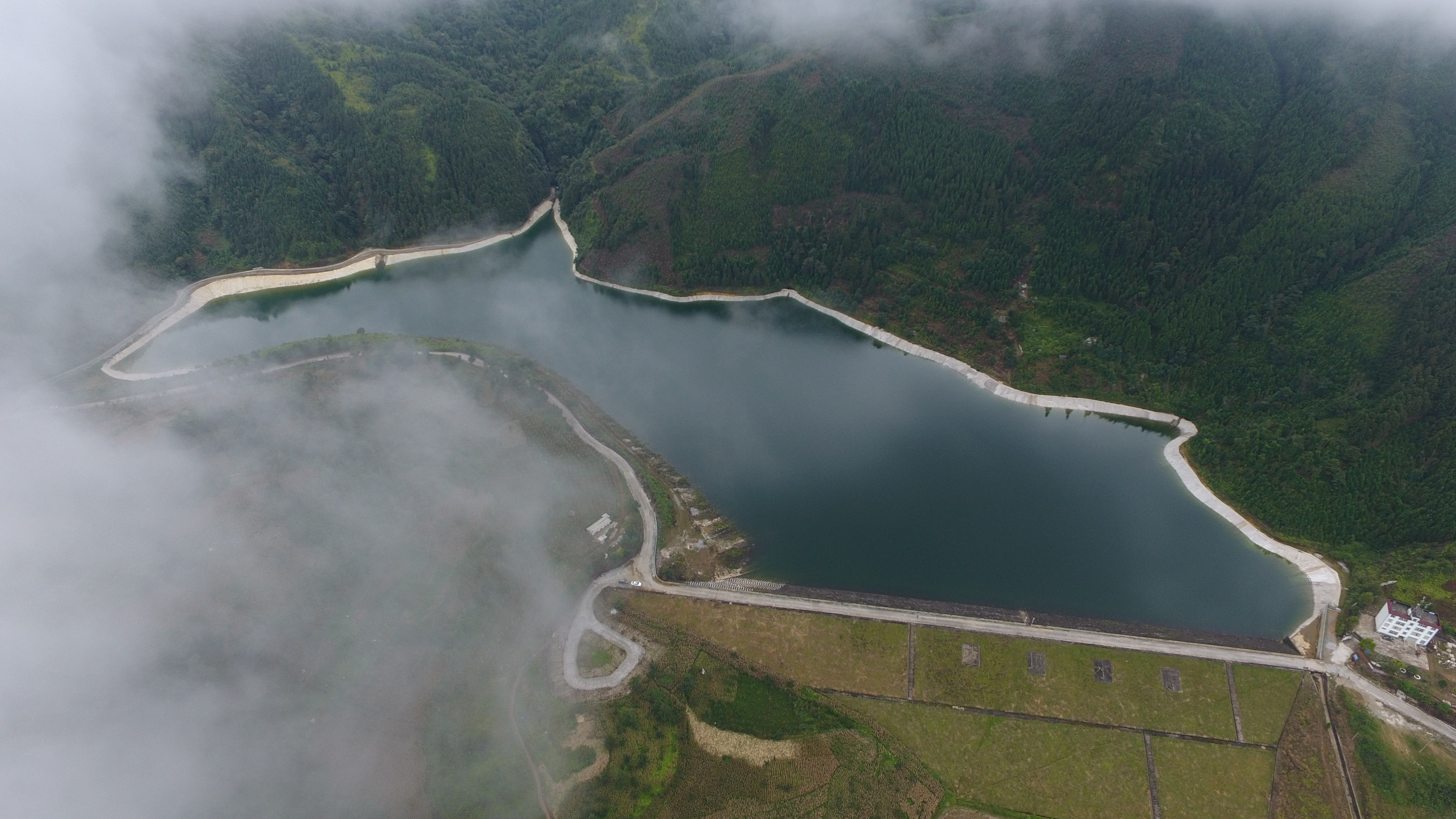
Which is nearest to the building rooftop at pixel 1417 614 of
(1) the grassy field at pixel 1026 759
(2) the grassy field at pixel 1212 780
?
(2) the grassy field at pixel 1212 780

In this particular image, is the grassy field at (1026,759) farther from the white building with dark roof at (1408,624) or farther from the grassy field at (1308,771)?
the white building with dark roof at (1408,624)

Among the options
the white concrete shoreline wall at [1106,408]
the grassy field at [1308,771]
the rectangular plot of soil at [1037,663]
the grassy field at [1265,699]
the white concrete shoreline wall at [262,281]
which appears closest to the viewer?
the grassy field at [1308,771]

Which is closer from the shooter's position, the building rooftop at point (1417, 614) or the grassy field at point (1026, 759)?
the grassy field at point (1026, 759)

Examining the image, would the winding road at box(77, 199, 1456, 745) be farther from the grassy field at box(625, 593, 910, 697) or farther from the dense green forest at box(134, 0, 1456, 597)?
the dense green forest at box(134, 0, 1456, 597)

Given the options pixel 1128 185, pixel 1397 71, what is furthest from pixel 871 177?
pixel 1397 71

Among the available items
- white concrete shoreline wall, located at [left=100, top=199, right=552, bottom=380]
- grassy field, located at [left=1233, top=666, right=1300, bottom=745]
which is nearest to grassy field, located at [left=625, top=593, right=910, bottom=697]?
grassy field, located at [left=1233, top=666, right=1300, bottom=745]

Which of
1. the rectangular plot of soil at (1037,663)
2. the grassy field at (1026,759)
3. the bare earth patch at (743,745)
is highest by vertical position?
the rectangular plot of soil at (1037,663)
